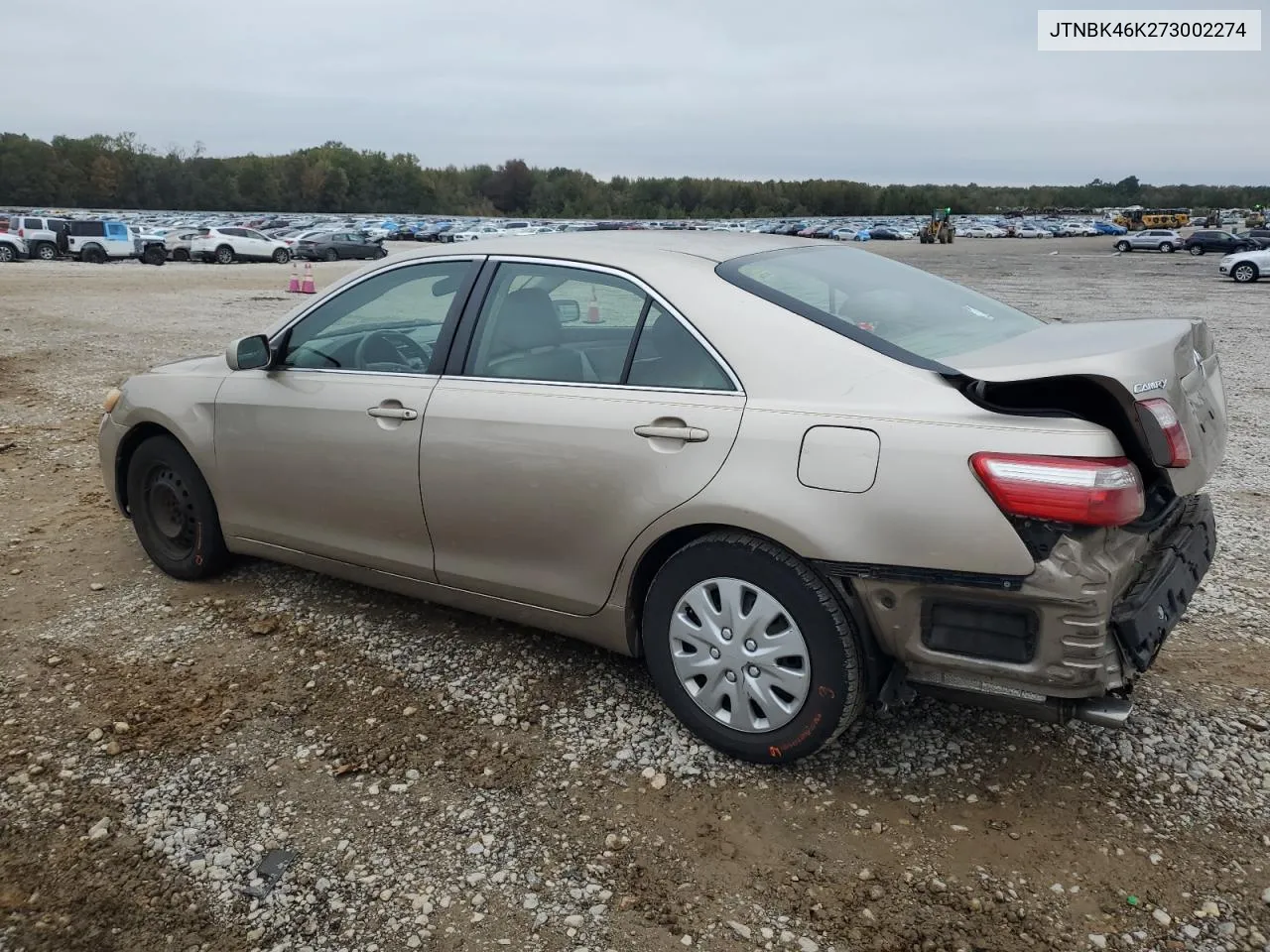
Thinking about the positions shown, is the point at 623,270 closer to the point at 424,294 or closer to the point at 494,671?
the point at 424,294

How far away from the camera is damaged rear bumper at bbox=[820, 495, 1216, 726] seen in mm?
2551

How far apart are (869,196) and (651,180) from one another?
120 feet

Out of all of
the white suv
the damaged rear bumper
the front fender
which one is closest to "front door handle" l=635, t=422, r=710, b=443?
the damaged rear bumper

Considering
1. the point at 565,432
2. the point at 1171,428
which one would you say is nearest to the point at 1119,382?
the point at 1171,428

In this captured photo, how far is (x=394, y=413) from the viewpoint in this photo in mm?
3707

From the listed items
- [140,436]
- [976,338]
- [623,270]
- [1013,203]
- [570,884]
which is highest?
[1013,203]

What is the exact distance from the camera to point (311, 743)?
3379mm

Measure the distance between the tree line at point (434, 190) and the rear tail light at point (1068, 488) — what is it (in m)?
114

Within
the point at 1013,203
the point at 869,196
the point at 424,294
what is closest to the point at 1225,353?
the point at 424,294

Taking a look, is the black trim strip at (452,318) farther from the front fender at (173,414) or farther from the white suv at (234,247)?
the white suv at (234,247)

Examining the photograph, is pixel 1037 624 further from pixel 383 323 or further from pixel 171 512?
pixel 171 512

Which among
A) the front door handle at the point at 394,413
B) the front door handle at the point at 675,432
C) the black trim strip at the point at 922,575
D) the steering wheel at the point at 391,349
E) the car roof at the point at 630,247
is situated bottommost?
the black trim strip at the point at 922,575

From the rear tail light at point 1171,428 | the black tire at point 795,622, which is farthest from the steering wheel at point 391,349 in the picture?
the rear tail light at point 1171,428

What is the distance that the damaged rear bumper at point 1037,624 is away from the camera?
255 cm
